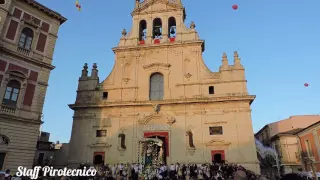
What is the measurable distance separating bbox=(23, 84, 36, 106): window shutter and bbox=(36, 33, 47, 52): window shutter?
127 inches

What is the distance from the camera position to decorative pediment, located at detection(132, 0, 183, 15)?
27739 mm

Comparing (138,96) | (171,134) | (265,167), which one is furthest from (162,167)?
(265,167)

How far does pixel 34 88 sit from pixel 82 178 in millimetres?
7758

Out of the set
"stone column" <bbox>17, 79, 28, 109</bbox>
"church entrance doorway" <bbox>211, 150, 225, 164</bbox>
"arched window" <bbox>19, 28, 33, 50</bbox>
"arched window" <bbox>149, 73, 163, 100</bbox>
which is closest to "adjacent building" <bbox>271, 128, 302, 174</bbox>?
"church entrance doorway" <bbox>211, 150, 225, 164</bbox>

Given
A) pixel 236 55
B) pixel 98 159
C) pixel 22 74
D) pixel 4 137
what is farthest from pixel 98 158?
pixel 236 55

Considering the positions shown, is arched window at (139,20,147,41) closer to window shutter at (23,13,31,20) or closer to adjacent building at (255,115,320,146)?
window shutter at (23,13,31,20)

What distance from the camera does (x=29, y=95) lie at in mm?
18812

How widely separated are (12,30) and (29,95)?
5044 millimetres

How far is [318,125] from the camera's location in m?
25.8

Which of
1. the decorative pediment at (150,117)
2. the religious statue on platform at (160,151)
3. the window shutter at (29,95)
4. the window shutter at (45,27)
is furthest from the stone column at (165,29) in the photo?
the window shutter at (29,95)

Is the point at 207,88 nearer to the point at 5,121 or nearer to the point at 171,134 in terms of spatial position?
the point at 171,134

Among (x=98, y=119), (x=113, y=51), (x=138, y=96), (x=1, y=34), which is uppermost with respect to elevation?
(x=113, y=51)

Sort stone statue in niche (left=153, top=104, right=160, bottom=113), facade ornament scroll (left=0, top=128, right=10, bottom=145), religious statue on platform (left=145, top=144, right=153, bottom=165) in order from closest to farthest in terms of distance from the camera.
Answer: facade ornament scroll (left=0, top=128, right=10, bottom=145) → religious statue on platform (left=145, top=144, right=153, bottom=165) → stone statue in niche (left=153, top=104, right=160, bottom=113)

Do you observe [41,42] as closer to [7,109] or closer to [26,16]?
[26,16]
